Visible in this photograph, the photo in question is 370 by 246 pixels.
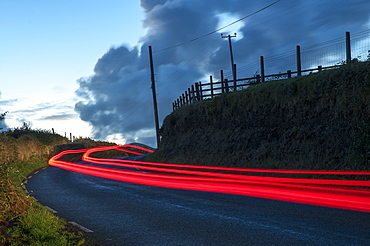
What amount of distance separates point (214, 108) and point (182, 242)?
2179cm

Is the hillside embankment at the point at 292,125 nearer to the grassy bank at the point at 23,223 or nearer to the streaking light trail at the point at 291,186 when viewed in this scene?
the streaking light trail at the point at 291,186

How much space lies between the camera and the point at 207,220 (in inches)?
386

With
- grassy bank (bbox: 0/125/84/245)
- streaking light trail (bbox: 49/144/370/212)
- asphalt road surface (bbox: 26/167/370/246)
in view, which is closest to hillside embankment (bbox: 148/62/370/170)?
streaking light trail (bbox: 49/144/370/212)

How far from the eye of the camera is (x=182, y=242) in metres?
7.75

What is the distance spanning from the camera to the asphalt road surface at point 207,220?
777cm

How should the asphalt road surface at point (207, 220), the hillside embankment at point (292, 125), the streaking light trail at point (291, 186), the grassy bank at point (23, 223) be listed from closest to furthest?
the asphalt road surface at point (207, 220) → the grassy bank at point (23, 223) → the streaking light trail at point (291, 186) → the hillside embankment at point (292, 125)

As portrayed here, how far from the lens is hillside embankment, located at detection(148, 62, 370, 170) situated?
1742cm

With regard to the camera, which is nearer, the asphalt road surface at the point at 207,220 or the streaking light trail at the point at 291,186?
the asphalt road surface at the point at 207,220

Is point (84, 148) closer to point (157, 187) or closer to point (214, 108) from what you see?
point (214, 108)

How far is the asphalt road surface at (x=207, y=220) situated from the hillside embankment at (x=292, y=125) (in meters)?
6.11

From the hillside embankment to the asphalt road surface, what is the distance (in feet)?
20.1

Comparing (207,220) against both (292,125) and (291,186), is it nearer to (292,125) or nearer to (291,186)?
(291,186)

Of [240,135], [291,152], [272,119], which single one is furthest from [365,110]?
[240,135]

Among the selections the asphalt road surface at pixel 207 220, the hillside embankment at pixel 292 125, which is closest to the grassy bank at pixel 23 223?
the asphalt road surface at pixel 207 220
